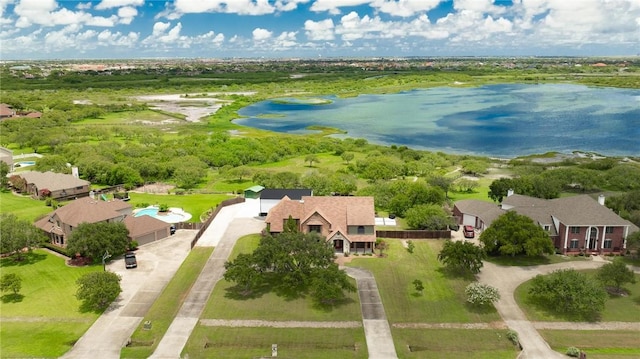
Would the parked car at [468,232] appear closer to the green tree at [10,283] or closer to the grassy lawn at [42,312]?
the grassy lawn at [42,312]

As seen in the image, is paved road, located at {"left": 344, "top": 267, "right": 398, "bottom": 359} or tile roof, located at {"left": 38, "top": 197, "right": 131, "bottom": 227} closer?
paved road, located at {"left": 344, "top": 267, "right": 398, "bottom": 359}

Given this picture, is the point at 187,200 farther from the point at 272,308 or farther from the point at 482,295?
the point at 482,295

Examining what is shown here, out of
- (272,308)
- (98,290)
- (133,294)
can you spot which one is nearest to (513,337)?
(272,308)

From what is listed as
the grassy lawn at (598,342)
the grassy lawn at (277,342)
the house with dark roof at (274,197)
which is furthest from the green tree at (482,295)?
the house with dark roof at (274,197)

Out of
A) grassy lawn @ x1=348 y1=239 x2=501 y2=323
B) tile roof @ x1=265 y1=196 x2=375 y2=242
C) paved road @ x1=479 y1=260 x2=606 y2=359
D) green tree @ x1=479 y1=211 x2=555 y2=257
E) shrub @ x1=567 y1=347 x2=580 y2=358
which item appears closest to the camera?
shrub @ x1=567 y1=347 x2=580 y2=358

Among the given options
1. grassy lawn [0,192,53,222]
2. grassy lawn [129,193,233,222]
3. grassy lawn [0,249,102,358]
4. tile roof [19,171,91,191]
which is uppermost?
tile roof [19,171,91,191]

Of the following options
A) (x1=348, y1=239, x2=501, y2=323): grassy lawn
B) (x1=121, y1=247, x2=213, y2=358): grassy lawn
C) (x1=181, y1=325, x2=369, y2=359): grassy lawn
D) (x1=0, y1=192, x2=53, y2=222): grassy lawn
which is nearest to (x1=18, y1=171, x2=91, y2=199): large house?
(x1=0, y1=192, x2=53, y2=222): grassy lawn

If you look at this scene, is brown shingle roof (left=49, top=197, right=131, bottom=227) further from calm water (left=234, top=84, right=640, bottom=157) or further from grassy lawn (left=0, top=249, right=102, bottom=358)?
calm water (left=234, top=84, right=640, bottom=157)

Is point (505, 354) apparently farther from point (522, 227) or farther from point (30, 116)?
point (30, 116)
